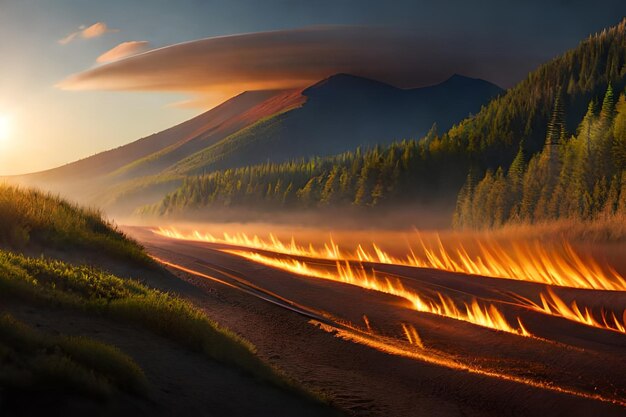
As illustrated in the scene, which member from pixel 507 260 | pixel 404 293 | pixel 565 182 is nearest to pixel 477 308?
pixel 404 293

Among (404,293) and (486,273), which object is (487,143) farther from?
(404,293)

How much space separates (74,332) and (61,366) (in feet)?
9.51

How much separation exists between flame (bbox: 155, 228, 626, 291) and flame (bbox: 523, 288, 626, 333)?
17.4 ft

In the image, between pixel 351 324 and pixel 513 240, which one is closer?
pixel 351 324

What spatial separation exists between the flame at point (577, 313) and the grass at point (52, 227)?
16.1m

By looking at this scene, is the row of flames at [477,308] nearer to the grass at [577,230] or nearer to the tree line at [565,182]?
the grass at [577,230]

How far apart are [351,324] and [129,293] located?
8.48 metres

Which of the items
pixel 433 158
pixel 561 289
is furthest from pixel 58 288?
pixel 433 158

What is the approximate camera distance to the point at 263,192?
418ft

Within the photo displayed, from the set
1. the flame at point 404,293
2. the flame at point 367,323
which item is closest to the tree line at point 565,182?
the flame at point 404,293

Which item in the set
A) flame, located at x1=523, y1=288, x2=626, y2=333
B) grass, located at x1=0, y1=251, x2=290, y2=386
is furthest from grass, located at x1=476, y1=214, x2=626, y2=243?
grass, located at x1=0, y1=251, x2=290, y2=386

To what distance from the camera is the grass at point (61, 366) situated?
25.8 ft

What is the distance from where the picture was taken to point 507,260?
43.0 meters

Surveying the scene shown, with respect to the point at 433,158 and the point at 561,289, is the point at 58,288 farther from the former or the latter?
the point at 433,158
